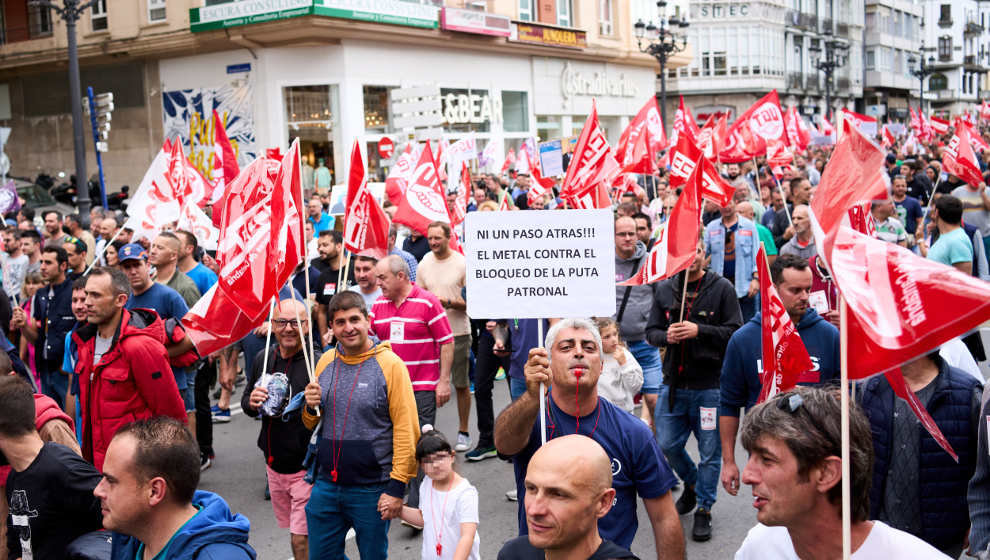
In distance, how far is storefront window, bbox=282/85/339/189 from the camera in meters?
28.2

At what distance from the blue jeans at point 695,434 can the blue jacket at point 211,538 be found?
3.77 meters

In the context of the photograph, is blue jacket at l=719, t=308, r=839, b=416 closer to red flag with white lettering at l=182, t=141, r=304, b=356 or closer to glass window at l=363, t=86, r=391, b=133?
red flag with white lettering at l=182, t=141, r=304, b=356

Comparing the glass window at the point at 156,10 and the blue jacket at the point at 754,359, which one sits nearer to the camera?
the blue jacket at the point at 754,359

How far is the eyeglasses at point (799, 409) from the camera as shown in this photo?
2.76 meters

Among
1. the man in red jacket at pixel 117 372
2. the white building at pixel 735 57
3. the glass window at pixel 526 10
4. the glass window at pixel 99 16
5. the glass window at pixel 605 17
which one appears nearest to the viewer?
the man in red jacket at pixel 117 372

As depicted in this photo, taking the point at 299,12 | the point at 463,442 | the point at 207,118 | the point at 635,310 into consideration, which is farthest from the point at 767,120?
the point at 207,118

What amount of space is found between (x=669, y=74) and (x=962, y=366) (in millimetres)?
54308

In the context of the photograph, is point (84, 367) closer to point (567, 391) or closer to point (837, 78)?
point (567, 391)

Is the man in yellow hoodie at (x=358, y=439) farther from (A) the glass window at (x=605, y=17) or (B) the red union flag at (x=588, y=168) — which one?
(A) the glass window at (x=605, y=17)

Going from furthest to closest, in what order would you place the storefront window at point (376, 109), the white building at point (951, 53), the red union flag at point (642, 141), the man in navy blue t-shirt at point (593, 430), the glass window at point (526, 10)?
1. the white building at point (951, 53)
2. the glass window at point (526, 10)
3. the storefront window at point (376, 109)
4. the red union flag at point (642, 141)
5. the man in navy blue t-shirt at point (593, 430)

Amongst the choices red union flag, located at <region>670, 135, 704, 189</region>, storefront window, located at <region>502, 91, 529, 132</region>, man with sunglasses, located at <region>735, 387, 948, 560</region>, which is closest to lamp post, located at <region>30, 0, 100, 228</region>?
red union flag, located at <region>670, 135, 704, 189</region>

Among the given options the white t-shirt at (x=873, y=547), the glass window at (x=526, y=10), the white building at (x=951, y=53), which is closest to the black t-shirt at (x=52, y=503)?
the white t-shirt at (x=873, y=547)

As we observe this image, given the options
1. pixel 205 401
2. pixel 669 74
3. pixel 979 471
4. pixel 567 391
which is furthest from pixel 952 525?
pixel 669 74

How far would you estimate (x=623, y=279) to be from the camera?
26.0 ft
